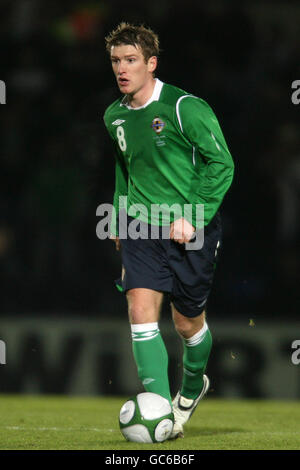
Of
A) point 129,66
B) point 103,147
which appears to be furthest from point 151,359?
point 103,147

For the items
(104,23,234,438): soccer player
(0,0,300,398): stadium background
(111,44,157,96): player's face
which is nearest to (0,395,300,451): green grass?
(104,23,234,438): soccer player

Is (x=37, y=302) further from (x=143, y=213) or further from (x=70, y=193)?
(x=143, y=213)

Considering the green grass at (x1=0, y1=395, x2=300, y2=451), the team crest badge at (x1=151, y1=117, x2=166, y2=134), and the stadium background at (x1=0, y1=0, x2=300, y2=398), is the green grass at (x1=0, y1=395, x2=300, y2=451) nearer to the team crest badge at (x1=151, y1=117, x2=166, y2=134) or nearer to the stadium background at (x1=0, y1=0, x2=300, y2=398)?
the stadium background at (x1=0, y1=0, x2=300, y2=398)

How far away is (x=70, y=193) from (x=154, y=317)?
4.41m

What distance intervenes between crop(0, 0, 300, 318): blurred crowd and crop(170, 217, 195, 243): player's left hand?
12.5 feet

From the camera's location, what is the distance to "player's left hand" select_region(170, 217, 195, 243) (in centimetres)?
516

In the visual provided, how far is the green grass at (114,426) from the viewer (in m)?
5.05

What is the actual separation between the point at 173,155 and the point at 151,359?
1.07 m

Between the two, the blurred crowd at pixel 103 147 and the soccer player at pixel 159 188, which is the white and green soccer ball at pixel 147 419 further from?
the blurred crowd at pixel 103 147

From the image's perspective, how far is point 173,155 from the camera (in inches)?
213

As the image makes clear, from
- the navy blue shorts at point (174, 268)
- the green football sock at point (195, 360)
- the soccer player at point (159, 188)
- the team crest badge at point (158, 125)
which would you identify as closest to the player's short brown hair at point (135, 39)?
the soccer player at point (159, 188)

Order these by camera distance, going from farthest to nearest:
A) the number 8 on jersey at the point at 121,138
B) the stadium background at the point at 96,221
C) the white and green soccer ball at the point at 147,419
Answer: the stadium background at the point at 96,221, the number 8 on jersey at the point at 121,138, the white and green soccer ball at the point at 147,419

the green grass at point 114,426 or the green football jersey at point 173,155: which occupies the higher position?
the green football jersey at point 173,155

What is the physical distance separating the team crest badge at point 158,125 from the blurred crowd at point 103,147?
3.75m
